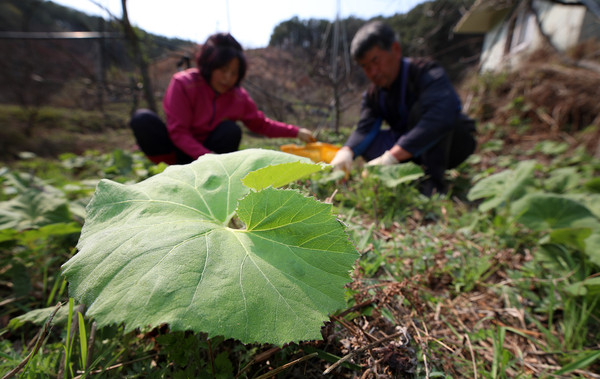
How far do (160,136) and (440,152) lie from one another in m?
2.75

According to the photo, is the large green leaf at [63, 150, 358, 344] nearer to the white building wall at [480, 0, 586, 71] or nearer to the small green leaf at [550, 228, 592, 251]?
the small green leaf at [550, 228, 592, 251]

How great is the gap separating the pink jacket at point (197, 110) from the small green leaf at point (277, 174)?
1.80m

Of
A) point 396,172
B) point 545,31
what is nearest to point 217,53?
point 396,172

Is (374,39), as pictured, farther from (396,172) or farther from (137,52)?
(137,52)

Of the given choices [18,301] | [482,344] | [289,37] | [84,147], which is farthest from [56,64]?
[482,344]

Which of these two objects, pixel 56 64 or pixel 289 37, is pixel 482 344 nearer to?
pixel 289 37

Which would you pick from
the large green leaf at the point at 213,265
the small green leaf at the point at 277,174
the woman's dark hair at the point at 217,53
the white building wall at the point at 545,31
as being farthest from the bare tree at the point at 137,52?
the white building wall at the point at 545,31

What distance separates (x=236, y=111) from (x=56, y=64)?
42.9 ft

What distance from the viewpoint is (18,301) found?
1.04 meters

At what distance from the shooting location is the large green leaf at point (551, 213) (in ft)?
4.29

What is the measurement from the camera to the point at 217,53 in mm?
2254

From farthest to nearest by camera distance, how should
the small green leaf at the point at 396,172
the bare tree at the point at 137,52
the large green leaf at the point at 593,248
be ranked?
the bare tree at the point at 137,52 → the small green leaf at the point at 396,172 → the large green leaf at the point at 593,248

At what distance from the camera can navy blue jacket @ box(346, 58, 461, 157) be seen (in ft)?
7.30

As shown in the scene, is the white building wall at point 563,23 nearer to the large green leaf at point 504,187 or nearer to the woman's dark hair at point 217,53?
the large green leaf at point 504,187
